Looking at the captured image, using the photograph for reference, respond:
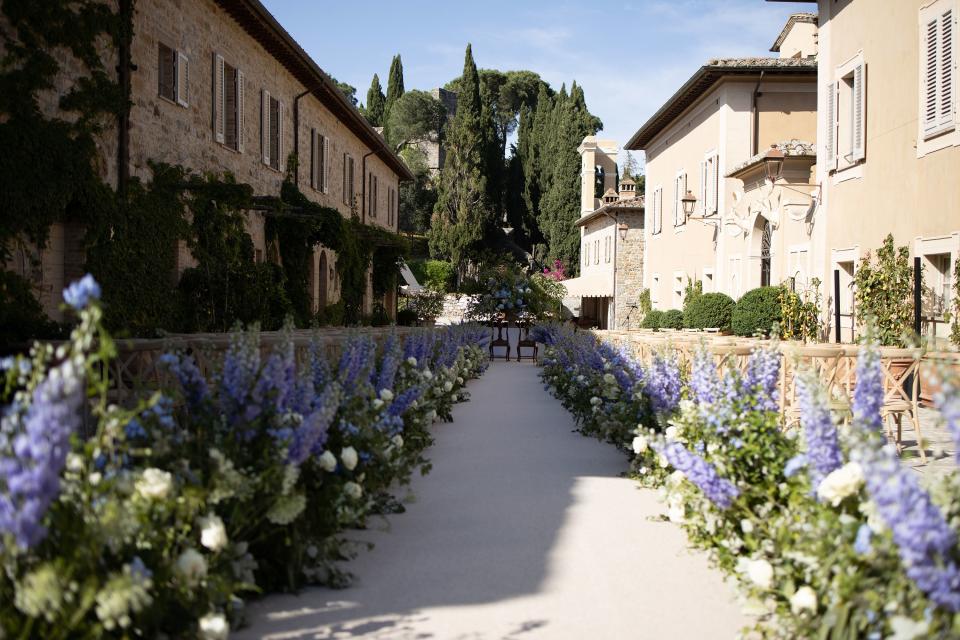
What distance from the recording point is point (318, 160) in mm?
20469

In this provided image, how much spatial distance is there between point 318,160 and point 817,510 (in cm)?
1834

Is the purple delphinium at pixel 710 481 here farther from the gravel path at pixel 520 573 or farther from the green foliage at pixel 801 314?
the green foliage at pixel 801 314

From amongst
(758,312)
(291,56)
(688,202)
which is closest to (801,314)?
(758,312)

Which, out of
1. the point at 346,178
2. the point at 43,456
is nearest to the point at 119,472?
the point at 43,456

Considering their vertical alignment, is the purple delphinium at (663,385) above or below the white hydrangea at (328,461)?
above

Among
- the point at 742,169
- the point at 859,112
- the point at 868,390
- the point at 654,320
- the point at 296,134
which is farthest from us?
the point at 654,320

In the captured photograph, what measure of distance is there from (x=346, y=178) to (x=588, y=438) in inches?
638

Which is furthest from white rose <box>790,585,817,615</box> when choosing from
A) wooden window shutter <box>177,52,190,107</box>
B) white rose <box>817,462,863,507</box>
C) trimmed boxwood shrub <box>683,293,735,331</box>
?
trimmed boxwood shrub <box>683,293,735,331</box>

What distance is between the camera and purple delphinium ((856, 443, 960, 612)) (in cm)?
233

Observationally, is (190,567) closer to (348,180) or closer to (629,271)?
(348,180)

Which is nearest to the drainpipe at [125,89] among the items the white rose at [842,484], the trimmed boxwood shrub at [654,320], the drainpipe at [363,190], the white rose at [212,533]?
the white rose at [212,533]

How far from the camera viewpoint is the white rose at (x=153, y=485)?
2959 millimetres

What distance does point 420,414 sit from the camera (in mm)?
7645

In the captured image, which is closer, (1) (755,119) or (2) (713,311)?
(2) (713,311)
